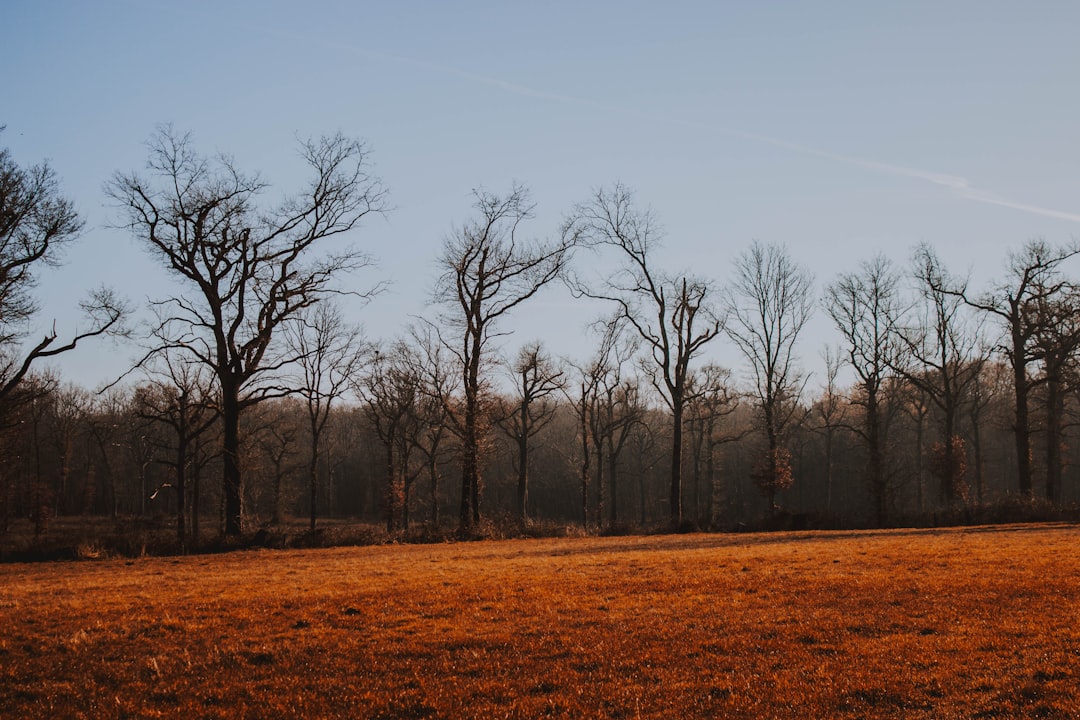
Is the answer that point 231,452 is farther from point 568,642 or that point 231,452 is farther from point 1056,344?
point 1056,344

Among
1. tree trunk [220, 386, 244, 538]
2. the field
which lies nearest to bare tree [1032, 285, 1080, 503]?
the field

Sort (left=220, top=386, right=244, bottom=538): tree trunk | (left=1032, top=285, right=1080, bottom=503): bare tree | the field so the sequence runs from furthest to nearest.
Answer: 1. (left=1032, top=285, right=1080, bottom=503): bare tree
2. (left=220, top=386, right=244, bottom=538): tree trunk
3. the field

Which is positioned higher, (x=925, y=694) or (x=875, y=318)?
(x=875, y=318)

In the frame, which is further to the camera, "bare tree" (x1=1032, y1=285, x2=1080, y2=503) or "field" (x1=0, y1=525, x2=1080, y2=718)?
"bare tree" (x1=1032, y1=285, x2=1080, y2=503)

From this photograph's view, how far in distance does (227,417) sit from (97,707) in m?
21.0

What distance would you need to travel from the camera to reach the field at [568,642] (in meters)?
7.13

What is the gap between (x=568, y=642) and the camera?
9227 mm

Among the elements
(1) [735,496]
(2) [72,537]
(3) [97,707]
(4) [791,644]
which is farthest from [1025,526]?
(1) [735,496]

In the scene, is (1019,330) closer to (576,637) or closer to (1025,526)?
(1025,526)

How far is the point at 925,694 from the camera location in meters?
6.98

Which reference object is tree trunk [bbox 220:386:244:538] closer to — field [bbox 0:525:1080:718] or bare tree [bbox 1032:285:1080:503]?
field [bbox 0:525:1080:718]

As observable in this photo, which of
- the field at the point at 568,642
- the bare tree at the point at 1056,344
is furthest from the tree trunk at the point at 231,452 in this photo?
the bare tree at the point at 1056,344

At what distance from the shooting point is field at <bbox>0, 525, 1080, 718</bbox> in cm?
713

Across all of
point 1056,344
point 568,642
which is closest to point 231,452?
point 568,642
